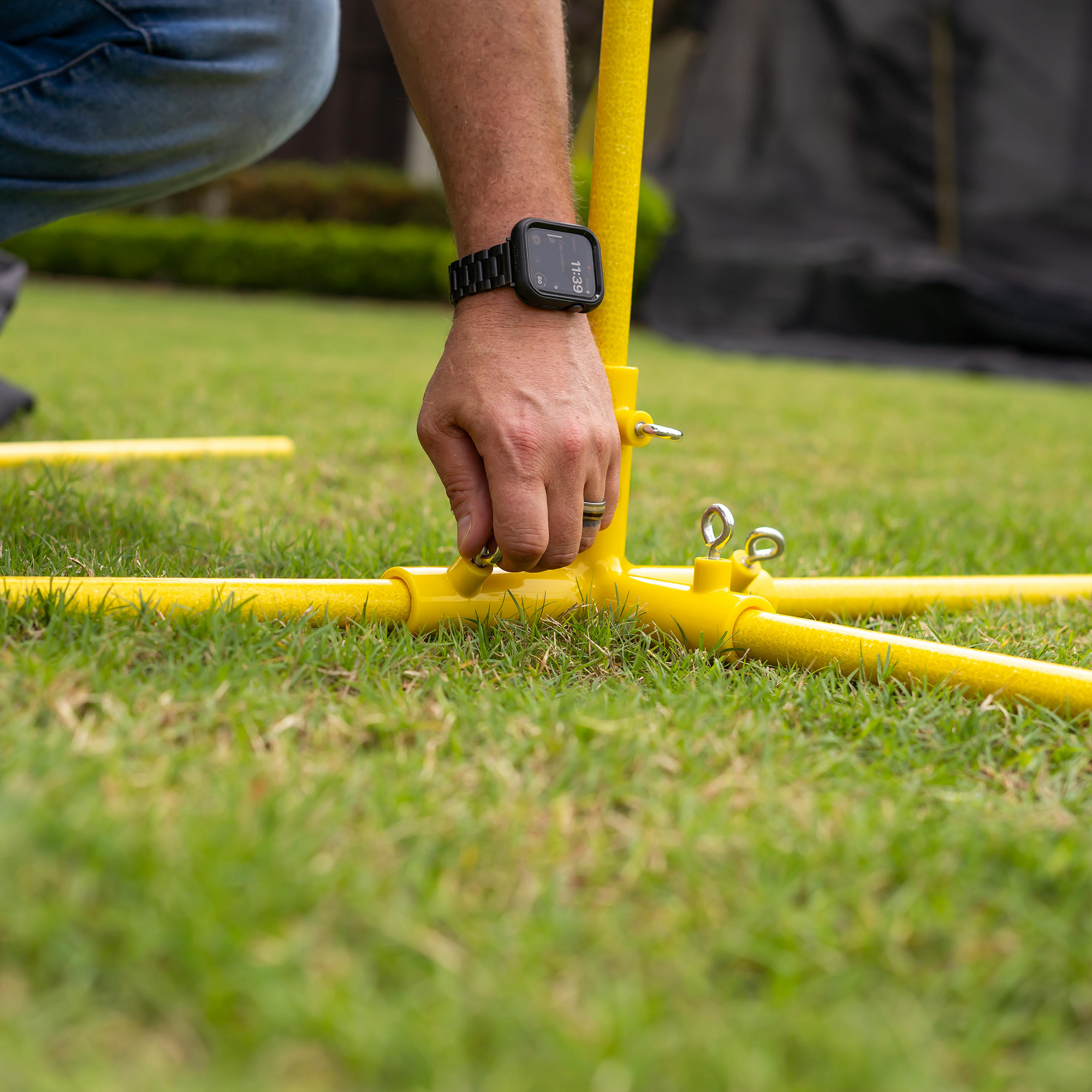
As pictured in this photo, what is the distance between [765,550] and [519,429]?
393 mm

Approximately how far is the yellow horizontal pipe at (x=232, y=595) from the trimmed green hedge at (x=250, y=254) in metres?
9.78

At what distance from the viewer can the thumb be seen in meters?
1.10

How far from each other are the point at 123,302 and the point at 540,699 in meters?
8.63

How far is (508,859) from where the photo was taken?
76cm

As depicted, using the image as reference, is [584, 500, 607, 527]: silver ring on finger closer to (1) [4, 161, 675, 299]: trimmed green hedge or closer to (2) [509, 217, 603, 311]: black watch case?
(2) [509, 217, 603, 311]: black watch case

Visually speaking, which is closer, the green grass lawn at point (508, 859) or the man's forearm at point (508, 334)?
the green grass lawn at point (508, 859)

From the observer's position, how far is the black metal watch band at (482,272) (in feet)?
3.67

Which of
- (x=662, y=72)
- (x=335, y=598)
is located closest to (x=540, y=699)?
(x=335, y=598)

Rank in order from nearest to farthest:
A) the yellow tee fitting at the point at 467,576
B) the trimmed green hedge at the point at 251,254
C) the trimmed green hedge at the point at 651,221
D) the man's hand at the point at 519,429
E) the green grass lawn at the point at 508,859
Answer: the green grass lawn at the point at 508,859, the man's hand at the point at 519,429, the yellow tee fitting at the point at 467,576, the trimmed green hedge at the point at 651,221, the trimmed green hedge at the point at 251,254

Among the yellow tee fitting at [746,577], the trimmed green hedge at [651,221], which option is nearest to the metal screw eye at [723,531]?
the yellow tee fitting at [746,577]

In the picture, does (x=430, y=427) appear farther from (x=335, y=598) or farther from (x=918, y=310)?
(x=918, y=310)

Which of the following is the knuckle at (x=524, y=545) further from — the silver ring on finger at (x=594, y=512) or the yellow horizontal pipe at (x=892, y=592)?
the yellow horizontal pipe at (x=892, y=592)

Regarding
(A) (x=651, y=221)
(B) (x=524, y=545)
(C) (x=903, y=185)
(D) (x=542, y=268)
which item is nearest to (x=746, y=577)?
(B) (x=524, y=545)

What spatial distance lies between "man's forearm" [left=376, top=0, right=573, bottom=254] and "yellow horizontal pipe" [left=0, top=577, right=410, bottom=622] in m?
0.40
